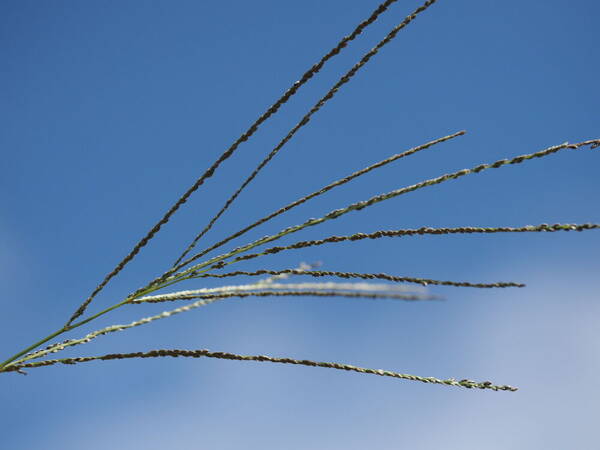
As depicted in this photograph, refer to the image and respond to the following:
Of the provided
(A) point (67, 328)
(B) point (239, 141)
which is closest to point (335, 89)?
(B) point (239, 141)

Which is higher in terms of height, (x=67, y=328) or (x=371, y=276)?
(x=371, y=276)

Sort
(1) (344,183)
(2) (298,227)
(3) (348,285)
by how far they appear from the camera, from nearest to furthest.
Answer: (3) (348,285) < (2) (298,227) < (1) (344,183)

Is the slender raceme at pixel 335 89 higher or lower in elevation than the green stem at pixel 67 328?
higher

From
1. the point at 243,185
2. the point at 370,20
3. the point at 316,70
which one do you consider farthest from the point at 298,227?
the point at 370,20

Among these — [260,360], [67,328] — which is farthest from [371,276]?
[67,328]

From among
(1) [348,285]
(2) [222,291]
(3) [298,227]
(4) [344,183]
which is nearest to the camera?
(1) [348,285]

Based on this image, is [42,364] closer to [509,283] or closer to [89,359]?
[89,359]

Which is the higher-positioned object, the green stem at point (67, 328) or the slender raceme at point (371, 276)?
the slender raceme at point (371, 276)

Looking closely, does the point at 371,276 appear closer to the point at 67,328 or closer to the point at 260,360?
the point at 260,360

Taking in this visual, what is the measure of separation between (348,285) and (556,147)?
0.67 m

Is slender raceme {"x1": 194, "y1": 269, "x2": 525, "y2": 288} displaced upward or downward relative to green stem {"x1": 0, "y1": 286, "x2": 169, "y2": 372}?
upward

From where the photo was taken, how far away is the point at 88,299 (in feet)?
Answer: 4.55

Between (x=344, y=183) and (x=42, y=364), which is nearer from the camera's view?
(x=42, y=364)

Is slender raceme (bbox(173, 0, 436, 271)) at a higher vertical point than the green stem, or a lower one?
higher
